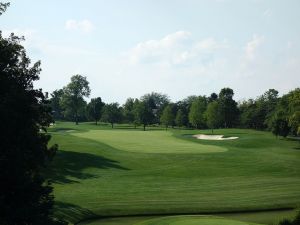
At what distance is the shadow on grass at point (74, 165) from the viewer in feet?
131

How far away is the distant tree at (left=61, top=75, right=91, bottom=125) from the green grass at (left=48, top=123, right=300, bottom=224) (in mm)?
72460

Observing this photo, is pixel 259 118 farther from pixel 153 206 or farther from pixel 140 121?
pixel 153 206

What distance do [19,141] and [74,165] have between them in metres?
30.4

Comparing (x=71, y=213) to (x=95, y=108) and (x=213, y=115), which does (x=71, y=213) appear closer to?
(x=213, y=115)

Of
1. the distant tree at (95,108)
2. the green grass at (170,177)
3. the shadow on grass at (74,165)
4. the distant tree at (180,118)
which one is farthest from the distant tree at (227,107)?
the shadow on grass at (74,165)

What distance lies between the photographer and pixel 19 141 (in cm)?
1582

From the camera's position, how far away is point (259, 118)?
414 feet

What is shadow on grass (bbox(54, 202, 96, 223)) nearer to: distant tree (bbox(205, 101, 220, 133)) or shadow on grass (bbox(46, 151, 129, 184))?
shadow on grass (bbox(46, 151, 129, 184))

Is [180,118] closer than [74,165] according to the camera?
No

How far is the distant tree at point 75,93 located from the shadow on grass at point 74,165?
86273 millimetres

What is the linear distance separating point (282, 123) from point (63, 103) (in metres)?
81.3

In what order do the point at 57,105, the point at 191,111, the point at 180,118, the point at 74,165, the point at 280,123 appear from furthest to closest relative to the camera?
the point at 57,105 < the point at 180,118 < the point at 191,111 < the point at 280,123 < the point at 74,165

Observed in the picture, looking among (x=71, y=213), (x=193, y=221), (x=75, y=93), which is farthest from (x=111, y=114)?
(x=193, y=221)

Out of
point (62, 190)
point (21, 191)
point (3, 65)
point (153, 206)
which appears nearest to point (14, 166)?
point (21, 191)
